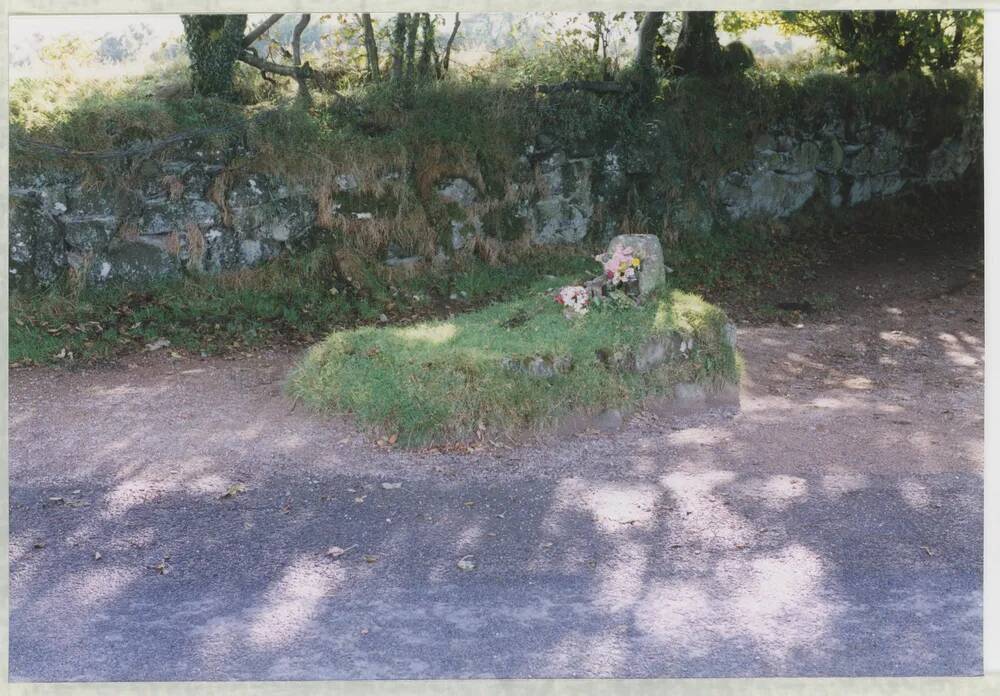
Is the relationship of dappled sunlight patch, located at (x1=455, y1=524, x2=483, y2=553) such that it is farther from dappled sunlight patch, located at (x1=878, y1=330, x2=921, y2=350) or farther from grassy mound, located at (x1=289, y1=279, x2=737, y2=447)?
dappled sunlight patch, located at (x1=878, y1=330, x2=921, y2=350)

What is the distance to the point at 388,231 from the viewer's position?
467 inches

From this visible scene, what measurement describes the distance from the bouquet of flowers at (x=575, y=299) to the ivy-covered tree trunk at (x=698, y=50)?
268 inches

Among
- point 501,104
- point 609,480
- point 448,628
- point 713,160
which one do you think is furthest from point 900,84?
point 448,628

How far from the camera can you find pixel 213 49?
11695mm

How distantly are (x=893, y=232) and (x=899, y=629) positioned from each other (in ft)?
38.1

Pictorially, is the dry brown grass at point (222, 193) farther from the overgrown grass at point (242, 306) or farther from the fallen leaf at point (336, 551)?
the fallen leaf at point (336, 551)

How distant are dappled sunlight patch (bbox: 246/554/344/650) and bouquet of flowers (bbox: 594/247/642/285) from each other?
4.32m

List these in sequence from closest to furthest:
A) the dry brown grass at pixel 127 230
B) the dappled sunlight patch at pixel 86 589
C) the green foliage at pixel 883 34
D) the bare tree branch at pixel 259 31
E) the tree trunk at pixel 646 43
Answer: the dappled sunlight patch at pixel 86 589 → the dry brown grass at pixel 127 230 → the bare tree branch at pixel 259 31 → the tree trunk at pixel 646 43 → the green foliage at pixel 883 34

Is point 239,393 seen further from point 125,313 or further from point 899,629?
point 899,629

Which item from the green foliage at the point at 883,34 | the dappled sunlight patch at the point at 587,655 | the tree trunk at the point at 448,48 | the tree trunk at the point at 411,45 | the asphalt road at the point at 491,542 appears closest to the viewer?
the dappled sunlight patch at the point at 587,655

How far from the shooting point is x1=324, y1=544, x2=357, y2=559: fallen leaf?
5469 mm

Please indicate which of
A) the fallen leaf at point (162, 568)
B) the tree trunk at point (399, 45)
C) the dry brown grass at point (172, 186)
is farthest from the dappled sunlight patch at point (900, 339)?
the dry brown grass at point (172, 186)

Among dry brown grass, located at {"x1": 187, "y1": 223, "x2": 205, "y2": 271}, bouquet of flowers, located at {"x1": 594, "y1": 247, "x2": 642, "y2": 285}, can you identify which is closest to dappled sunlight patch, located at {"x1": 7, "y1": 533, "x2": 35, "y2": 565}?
bouquet of flowers, located at {"x1": 594, "y1": 247, "x2": 642, "y2": 285}

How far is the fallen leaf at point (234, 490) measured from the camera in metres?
6.30
